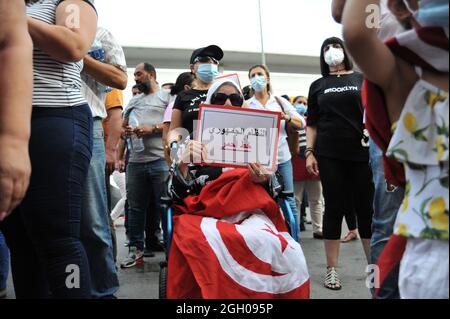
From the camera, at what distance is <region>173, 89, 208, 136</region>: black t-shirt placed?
2.77 metres

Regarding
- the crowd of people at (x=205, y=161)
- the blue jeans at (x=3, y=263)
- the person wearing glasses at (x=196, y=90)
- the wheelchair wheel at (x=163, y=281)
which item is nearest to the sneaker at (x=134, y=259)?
the crowd of people at (x=205, y=161)

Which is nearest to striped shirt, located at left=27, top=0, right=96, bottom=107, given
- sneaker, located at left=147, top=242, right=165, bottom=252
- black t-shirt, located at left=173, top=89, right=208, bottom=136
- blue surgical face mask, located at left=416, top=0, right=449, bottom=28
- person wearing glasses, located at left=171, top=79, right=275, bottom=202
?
person wearing glasses, located at left=171, top=79, right=275, bottom=202

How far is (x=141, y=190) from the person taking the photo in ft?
11.6

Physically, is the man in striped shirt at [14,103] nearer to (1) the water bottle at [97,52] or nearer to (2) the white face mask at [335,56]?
(1) the water bottle at [97,52]

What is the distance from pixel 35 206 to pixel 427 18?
1.08 meters

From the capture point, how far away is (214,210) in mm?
1981

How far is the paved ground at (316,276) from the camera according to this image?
263cm

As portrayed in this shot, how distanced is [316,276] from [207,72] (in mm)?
1493

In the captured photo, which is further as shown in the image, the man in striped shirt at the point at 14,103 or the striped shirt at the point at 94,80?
the striped shirt at the point at 94,80

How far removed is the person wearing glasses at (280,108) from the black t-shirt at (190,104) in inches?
20.1

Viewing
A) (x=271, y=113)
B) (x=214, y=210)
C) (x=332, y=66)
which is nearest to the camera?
(x=214, y=210)

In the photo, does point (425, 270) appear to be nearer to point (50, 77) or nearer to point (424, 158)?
point (424, 158)
